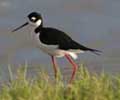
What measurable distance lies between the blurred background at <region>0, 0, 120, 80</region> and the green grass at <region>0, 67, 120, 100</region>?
271 centimetres

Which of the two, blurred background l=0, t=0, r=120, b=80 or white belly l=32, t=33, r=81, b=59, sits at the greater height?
white belly l=32, t=33, r=81, b=59

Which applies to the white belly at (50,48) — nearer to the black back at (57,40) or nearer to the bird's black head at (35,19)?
the black back at (57,40)

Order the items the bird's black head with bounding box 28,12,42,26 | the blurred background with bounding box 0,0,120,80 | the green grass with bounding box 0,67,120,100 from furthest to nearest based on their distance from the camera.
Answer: the blurred background with bounding box 0,0,120,80 → the bird's black head with bounding box 28,12,42,26 → the green grass with bounding box 0,67,120,100

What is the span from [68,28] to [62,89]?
4799mm

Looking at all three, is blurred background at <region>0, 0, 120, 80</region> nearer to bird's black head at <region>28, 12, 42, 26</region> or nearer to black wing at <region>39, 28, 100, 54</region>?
bird's black head at <region>28, 12, 42, 26</region>

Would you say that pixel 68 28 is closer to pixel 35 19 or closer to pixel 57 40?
pixel 35 19

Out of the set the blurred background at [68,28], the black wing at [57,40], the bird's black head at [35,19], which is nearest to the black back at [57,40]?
the black wing at [57,40]

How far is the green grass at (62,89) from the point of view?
21.7 ft

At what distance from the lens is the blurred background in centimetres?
1045

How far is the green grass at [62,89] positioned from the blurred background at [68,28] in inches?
107

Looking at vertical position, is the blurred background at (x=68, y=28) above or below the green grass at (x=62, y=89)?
below

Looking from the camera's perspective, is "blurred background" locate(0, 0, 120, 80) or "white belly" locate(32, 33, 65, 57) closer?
"white belly" locate(32, 33, 65, 57)

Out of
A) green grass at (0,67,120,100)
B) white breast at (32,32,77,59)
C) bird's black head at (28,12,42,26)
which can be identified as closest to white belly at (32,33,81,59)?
white breast at (32,32,77,59)

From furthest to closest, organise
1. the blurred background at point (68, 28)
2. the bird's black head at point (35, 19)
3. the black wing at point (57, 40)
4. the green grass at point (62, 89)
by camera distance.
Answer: the blurred background at point (68, 28)
the bird's black head at point (35, 19)
the black wing at point (57, 40)
the green grass at point (62, 89)
